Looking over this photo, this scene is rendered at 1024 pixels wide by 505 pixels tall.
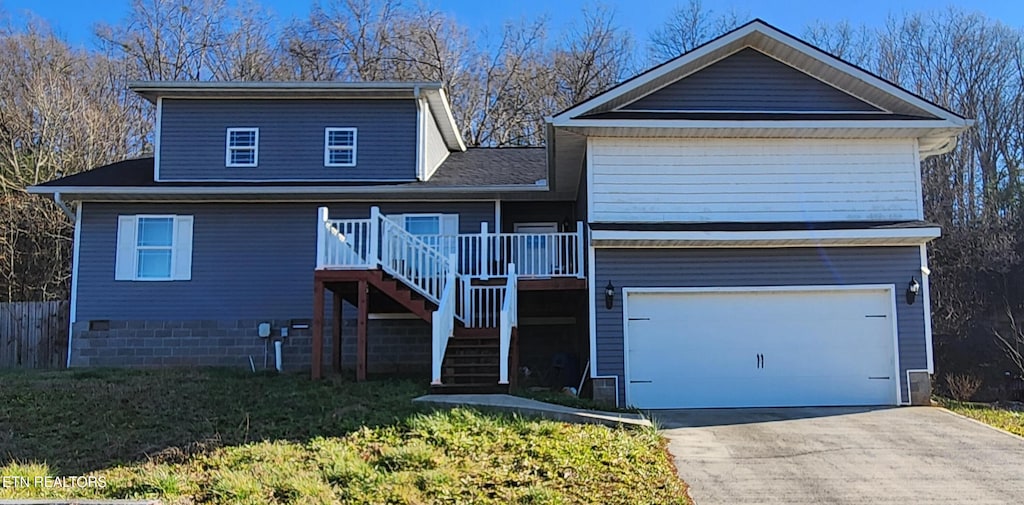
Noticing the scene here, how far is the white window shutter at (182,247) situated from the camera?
14.4m

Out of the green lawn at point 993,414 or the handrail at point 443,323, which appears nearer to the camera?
the green lawn at point 993,414

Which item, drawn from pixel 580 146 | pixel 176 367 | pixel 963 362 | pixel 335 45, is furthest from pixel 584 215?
pixel 335 45

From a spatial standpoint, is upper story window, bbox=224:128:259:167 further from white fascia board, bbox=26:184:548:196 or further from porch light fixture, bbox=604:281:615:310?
porch light fixture, bbox=604:281:615:310

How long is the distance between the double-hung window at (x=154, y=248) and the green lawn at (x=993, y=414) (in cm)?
1302

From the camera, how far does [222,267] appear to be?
47.3 feet

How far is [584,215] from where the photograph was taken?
1267 cm

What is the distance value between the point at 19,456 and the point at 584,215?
8.43m

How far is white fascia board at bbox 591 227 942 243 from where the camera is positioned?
1098cm

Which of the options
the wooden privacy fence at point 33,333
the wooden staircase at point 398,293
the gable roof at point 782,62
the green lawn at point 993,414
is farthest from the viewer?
the wooden privacy fence at point 33,333

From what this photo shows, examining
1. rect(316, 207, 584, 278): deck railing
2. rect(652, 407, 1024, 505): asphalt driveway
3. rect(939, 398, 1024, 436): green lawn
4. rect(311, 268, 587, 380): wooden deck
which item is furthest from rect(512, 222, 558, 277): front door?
rect(939, 398, 1024, 436): green lawn

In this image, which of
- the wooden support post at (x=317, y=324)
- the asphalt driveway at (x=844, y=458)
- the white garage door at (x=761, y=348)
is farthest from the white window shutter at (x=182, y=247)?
the asphalt driveway at (x=844, y=458)

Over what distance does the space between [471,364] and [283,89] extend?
7302 mm

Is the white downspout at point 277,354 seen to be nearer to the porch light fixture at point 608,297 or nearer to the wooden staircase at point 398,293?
the wooden staircase at point 398,293

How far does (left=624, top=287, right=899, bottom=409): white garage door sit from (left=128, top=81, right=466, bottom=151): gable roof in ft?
20.7
